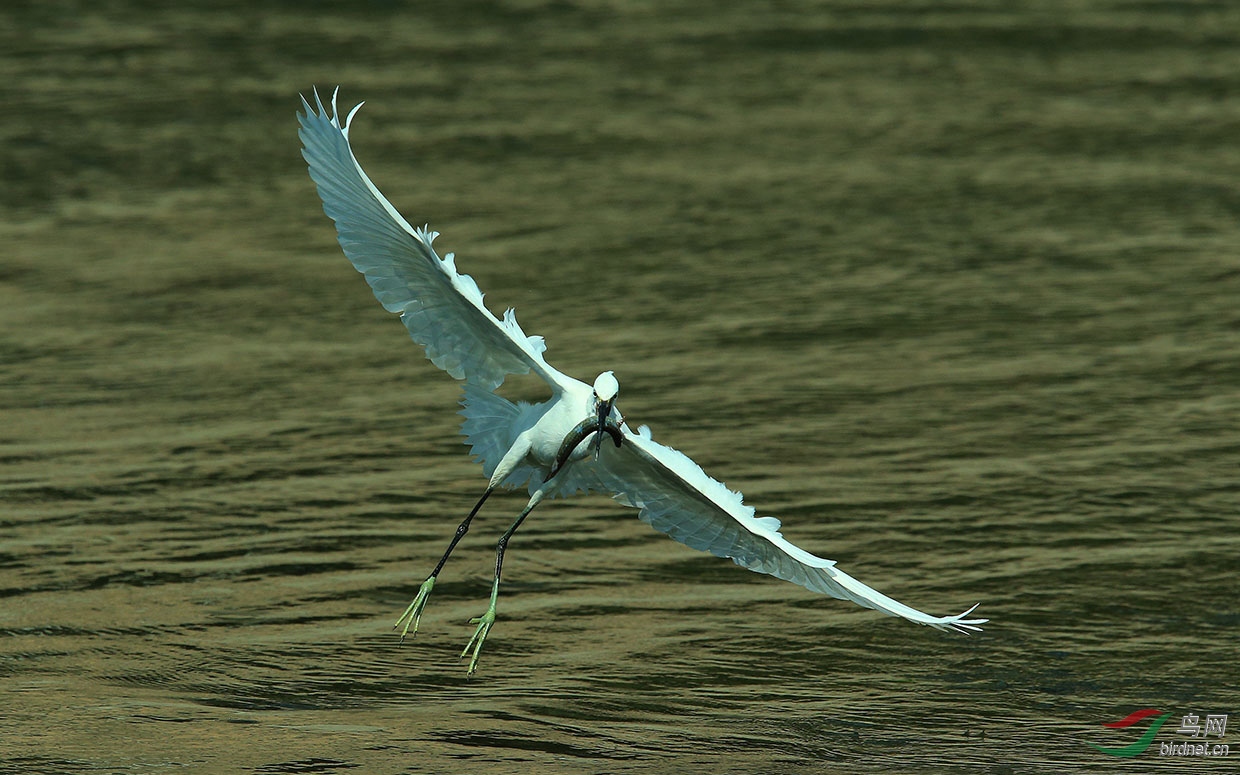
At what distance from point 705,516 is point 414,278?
131cm

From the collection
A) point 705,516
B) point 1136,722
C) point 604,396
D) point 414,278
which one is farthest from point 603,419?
point 1136,722

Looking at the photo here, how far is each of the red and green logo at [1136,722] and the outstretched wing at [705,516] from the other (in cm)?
74

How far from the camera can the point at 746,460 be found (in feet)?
29.1

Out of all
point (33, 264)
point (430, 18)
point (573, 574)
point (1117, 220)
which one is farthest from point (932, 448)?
point (430, 18)

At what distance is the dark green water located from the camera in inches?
270

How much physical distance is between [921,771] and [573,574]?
81.5 inches

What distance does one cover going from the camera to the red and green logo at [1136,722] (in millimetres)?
6473

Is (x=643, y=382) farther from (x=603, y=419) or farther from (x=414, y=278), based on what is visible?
(x=603, y=419)

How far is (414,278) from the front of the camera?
20.8ft

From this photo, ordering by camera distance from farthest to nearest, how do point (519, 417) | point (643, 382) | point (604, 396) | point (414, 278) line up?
point (643, 382) < point (519, 417) < point (414, 278) < point (604, 396)

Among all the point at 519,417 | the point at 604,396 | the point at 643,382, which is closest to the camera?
the point at 604,396

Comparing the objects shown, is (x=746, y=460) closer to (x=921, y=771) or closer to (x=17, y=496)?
(x=921, y=771)

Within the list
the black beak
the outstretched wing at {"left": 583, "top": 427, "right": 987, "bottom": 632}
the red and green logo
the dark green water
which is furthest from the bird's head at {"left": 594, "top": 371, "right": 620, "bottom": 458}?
the red and green logo

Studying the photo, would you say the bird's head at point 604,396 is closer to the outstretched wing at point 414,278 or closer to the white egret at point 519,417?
the white egret at point 519,417
